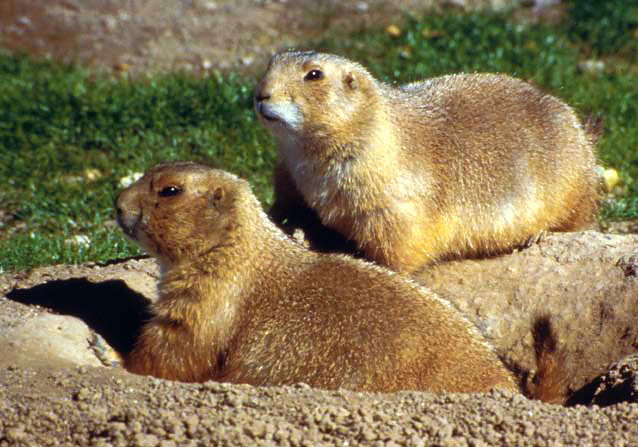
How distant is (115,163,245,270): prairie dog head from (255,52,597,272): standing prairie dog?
1.90 ft

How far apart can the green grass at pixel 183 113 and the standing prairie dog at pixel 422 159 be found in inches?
50.0

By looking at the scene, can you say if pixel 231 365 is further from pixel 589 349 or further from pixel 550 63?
pixel 550 63

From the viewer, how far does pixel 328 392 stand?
411cm

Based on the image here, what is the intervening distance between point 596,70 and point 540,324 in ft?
16.5

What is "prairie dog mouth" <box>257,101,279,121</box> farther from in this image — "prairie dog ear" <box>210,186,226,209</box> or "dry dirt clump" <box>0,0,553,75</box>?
"dry dirt clump" <box>0,0,553,75</box>

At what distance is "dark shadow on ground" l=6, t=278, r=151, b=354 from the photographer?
5.26 meters

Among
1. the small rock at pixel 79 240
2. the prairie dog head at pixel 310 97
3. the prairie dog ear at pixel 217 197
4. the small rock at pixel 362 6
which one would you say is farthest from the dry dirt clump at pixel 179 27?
the prairie dog ear at pixel 217 197

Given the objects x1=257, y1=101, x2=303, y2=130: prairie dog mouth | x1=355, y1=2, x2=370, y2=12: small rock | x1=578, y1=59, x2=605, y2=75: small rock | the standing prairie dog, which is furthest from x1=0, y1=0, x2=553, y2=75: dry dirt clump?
x1=257, y1=101, x2=303, y2=130: prairie dog mouth

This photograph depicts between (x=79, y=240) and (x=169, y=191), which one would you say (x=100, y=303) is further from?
(x=79, y=240)

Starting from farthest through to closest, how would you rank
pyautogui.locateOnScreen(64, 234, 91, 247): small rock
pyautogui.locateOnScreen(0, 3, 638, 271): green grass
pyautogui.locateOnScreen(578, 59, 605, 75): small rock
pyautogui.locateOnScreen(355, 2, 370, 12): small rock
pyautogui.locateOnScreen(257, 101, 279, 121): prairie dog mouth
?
1. pyautogui.locateOnScreen(355, 2, 370, 12): small rock
2. pyautogui.locateOnScreen(578, 59, 605, 75): small rock
3. pyautogui.locateOnScreen(0, 3, 638, 271): green grass
4. pyautogui.locateOnScreen(64, 234, 91, 247): small rock
5. pyautogui.locateOnScreen(257, 101, 279, 121): prairie dog mouth

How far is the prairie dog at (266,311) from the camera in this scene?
4500 millimetres

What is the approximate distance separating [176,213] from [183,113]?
12.8 feet

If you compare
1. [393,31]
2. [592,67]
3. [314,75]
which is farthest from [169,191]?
[592,67]

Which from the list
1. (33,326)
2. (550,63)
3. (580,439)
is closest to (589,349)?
(580,439)
